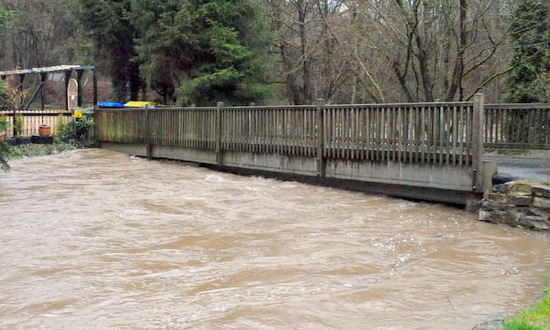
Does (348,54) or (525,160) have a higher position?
(348,54)

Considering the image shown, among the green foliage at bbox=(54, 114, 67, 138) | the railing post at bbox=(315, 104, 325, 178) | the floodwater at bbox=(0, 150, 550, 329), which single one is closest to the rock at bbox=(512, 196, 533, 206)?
the floodwater at bbox=(0, 150, 550, 329)

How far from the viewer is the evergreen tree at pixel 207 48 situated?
765 inches

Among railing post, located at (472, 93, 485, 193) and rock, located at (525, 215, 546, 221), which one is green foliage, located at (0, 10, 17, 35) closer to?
railing post, located at (472, 93, 485, 193)

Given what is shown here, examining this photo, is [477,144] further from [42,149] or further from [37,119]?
[37,119]

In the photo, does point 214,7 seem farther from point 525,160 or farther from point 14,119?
point 525,160

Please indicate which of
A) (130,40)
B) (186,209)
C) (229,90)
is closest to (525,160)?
(186,209)

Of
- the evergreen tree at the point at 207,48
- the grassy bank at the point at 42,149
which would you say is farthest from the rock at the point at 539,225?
the grassy bank at the point at 42,149

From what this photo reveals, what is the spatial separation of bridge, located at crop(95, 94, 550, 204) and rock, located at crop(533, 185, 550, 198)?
0.99m

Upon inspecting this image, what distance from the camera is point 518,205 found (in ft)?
26.7

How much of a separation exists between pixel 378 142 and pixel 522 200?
304cm

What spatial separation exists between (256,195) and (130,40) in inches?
608

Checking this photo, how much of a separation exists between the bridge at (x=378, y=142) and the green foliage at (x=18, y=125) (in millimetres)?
8568

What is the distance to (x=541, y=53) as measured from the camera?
47.9 feet

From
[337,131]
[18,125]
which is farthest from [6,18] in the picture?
[18,125]
